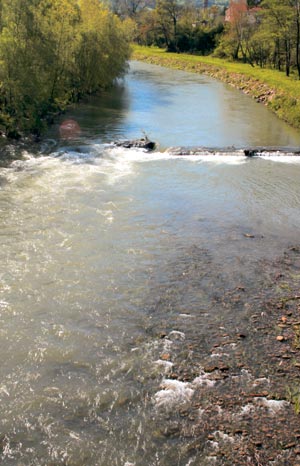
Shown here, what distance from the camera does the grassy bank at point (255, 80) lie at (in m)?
42.5

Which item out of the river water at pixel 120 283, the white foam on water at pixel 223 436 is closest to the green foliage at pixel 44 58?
the river water at pixel 120 283

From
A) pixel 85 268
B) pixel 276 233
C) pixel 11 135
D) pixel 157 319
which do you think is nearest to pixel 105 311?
pixel 157 319

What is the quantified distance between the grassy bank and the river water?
14.8m

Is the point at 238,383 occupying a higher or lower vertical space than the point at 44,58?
lower

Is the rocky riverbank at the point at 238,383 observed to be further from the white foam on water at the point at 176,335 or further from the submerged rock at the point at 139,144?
the submerged rock at the point at 139,144

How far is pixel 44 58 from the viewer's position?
31.8 metres

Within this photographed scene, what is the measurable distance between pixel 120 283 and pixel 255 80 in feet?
165

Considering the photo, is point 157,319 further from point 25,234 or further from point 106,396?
point 25,234

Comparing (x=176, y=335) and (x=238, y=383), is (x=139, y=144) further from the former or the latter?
(x=238, y=383)

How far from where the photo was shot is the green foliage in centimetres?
2905

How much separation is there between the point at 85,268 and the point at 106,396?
586 cm

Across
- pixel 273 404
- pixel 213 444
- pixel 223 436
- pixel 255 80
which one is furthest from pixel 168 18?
pixel 213 444

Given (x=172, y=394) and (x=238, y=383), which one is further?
(x=238, y=383)

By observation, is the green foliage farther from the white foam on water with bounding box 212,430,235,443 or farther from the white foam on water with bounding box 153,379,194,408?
the white foam on water with bounding box 212,430,235,443
